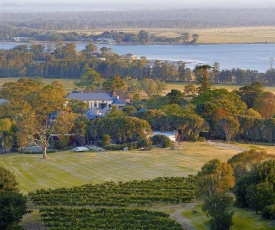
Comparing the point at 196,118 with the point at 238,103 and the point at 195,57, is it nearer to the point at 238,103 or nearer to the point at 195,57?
the point at 238,103

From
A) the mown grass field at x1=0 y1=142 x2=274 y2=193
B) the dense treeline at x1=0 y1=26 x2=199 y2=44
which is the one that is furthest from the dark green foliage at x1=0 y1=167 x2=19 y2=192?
the dense treeline at x1=0 y1=26 x2=199 y2=44

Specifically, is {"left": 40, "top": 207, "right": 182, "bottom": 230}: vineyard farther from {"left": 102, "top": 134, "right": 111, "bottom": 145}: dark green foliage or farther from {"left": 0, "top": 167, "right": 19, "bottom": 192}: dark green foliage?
{"left": 102, "top": 134, "right": 111, "bottom": 145}: dark green foliage

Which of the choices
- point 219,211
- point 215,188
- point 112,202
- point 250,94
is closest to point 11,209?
point 112,202

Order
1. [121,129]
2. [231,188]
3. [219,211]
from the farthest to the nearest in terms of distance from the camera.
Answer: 1. [121,129]
2. [231,188]
3. [219,211]

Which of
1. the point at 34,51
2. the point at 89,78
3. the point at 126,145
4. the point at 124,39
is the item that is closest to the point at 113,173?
the point at 126,145

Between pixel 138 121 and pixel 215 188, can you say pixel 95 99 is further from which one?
pixel 215 188

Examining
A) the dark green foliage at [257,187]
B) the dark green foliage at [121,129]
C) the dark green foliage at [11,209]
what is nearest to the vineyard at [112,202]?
the dark green foliage at [11,209]

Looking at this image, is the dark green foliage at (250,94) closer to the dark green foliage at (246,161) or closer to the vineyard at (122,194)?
the vineyard at (122,194)
